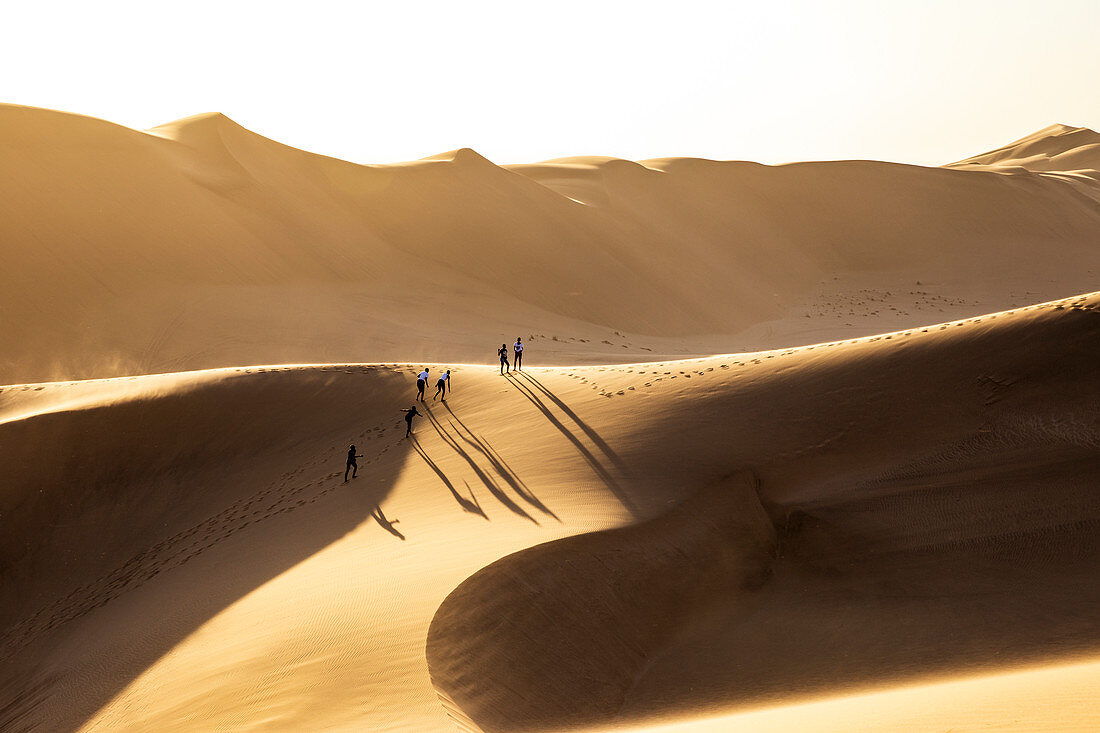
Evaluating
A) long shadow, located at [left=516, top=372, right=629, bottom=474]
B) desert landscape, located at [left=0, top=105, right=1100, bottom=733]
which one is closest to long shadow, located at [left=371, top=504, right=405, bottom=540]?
desert landscape, located at [left=0, top=105, right=1100, bottom=733]

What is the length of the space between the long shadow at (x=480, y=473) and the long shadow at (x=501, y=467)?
0.63 ft

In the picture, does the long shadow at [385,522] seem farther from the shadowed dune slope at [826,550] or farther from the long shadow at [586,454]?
the long shadow at [586,454]

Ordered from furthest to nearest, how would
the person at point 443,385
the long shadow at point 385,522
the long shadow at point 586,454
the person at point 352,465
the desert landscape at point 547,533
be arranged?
the person at point 443,385 < the person at point 352,465 < the long shadow at point 586,454 < the long shadow at point 385,522 < the desert landscape at point 547,533

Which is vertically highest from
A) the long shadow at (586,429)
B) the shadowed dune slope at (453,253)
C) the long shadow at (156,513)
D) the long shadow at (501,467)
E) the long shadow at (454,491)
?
the shadowed dune slope at (453,253)

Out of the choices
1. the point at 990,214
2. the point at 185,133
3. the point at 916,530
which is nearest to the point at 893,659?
the point at 916,530

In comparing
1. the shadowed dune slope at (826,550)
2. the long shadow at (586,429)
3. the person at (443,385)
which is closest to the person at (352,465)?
the person at (443,385)

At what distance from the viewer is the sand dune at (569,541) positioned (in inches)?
325

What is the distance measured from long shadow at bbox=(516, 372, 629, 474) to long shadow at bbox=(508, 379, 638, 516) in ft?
0.70

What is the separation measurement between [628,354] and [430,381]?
12969mm

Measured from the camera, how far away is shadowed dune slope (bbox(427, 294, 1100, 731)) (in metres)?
8.48

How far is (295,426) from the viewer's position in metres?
17.7

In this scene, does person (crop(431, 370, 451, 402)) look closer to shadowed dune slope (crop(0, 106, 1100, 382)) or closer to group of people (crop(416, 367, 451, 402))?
group of people (crop(416, 367, 451, 402))

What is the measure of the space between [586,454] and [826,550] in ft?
13.0

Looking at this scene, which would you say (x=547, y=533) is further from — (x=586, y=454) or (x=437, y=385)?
(x=437, y=385)
